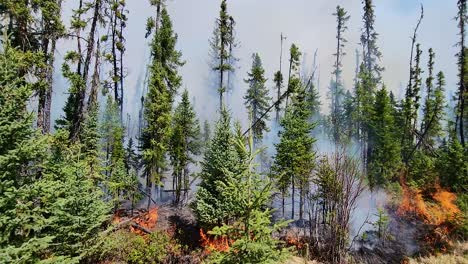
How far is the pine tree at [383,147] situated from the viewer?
3578 cm

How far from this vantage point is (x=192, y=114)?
107ft

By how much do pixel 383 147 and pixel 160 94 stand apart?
24291mm

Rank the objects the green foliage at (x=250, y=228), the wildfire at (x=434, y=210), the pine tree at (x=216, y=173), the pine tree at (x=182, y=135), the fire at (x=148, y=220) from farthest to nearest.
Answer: the pine tree at (x=182, y=135) → the wildfire at (x=434, y=210) → the fire at (x=148, y=220) → the pine tree at (x=216, y=173) → the green foliage at (x=250, y=228)

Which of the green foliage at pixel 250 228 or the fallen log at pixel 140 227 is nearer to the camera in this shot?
the green foliage at pixel 250 228

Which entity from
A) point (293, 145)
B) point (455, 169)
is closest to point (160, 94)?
point (293, 145)

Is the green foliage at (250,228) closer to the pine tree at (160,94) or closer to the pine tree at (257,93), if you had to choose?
the pine tree at (160,94)

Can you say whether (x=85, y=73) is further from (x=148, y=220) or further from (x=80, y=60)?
(x=148, y=220)

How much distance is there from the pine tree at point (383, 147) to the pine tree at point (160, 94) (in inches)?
853

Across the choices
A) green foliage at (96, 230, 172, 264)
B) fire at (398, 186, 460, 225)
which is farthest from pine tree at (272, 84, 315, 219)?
green foliage at (96, 230, 172, 264)

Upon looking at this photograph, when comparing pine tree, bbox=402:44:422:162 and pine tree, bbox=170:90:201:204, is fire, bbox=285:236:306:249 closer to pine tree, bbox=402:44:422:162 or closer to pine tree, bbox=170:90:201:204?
pine tree, bbox=170:90:201:204

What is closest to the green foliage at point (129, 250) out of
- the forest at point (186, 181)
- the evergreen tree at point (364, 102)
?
the forest at point (186, 181)

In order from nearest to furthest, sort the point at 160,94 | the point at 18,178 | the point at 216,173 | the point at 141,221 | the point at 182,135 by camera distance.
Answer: the point at 18,178, the point at 216,173, the point at 141,221, the point at 160,94, the point at 182,135

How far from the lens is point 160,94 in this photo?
2769 cm

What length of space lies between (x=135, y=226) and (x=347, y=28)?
45837 millimetres
